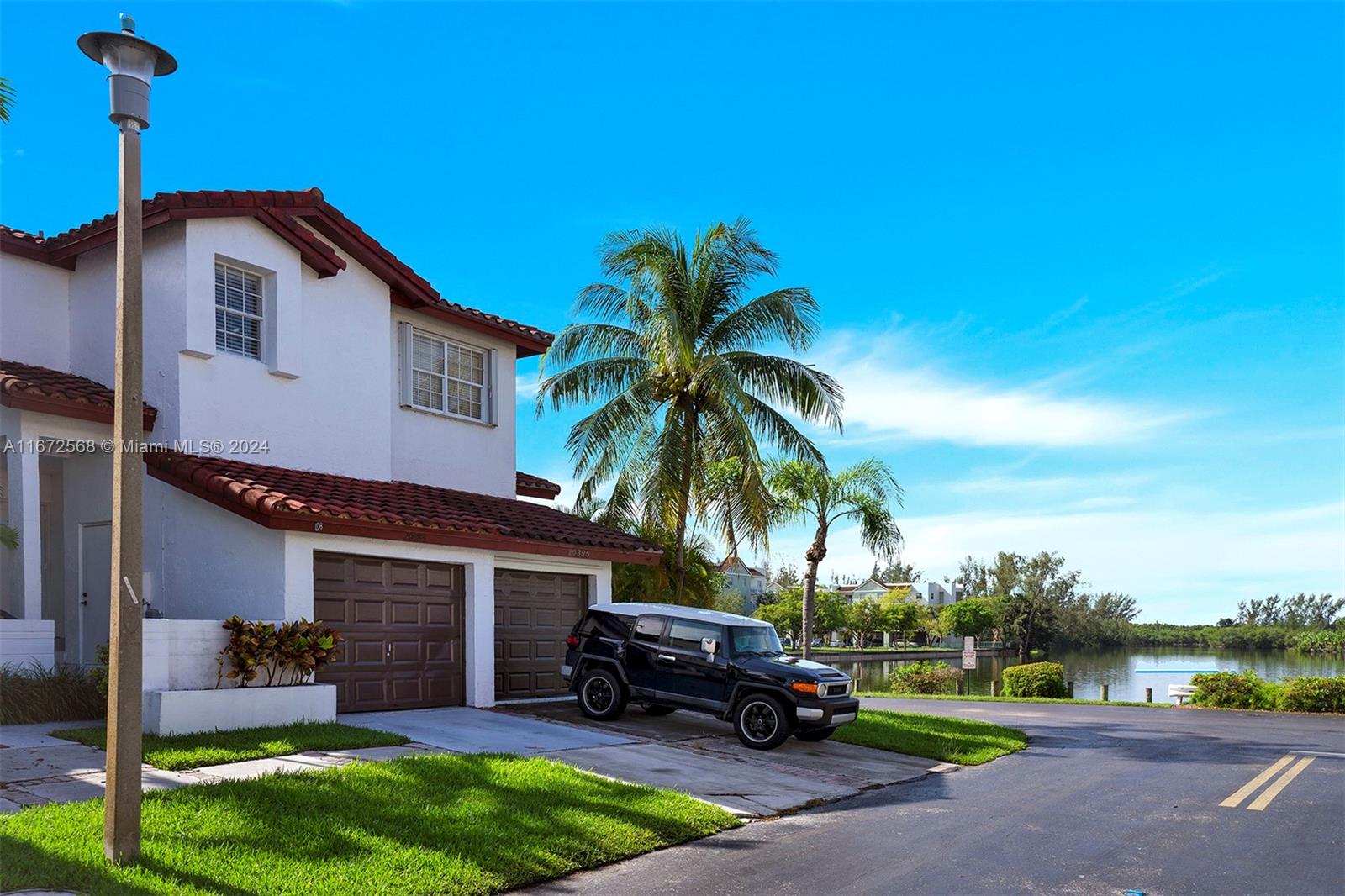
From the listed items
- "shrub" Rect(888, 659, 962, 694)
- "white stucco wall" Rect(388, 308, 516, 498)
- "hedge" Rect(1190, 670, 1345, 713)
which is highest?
"white stucco wall" Rect(388, 308, 516, 498)

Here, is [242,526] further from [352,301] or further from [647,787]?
[647,787]

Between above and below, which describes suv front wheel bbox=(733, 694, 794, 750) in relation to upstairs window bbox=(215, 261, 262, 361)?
below

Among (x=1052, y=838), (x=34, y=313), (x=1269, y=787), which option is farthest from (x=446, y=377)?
(x=1269, y=787)

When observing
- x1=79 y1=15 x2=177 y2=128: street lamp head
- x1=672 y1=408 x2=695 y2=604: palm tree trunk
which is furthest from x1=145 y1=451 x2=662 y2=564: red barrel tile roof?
x1=79 y1=15 x2=177 y2=128: street lamp head

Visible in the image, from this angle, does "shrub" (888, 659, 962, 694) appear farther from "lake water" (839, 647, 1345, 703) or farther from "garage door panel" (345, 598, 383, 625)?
"garage door panel" (345, 598, 383, 625)

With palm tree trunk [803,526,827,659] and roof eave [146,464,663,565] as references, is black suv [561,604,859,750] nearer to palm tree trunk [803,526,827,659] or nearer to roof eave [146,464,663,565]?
roof eave [146,464,663,565]

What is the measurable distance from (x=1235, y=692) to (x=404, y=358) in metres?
20.6

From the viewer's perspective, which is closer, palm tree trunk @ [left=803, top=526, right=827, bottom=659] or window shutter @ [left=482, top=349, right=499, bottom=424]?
window shutter @ [left=482, top=349, right=499, bottom=424]

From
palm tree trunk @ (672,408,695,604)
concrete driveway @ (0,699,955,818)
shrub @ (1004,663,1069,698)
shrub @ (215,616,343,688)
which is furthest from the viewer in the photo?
shrub @ (1004,663,1069,698)

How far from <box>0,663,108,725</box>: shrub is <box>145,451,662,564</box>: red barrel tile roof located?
261 centimetres

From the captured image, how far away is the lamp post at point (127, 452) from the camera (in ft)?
23.8

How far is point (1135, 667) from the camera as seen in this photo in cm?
6625

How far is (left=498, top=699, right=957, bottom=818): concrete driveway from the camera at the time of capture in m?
11.9

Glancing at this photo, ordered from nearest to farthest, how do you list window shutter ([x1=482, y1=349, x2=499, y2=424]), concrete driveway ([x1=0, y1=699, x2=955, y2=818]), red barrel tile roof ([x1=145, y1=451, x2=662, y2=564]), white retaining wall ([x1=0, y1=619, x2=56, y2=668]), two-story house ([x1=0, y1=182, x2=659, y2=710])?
concrete driveway ([x1=0, y1=699, x2=955, y2=818]), white retaining wall ([x1=0, y1=619, x2=56, y2=668]), red barrel tile roof ([x1=145, y1=451, x2=662, y2=564]), two-story house ([x1=0, y1=182, x2=659, y2=710]), window shutter ([x1=482, y1=349, x2=499, y2=424])
